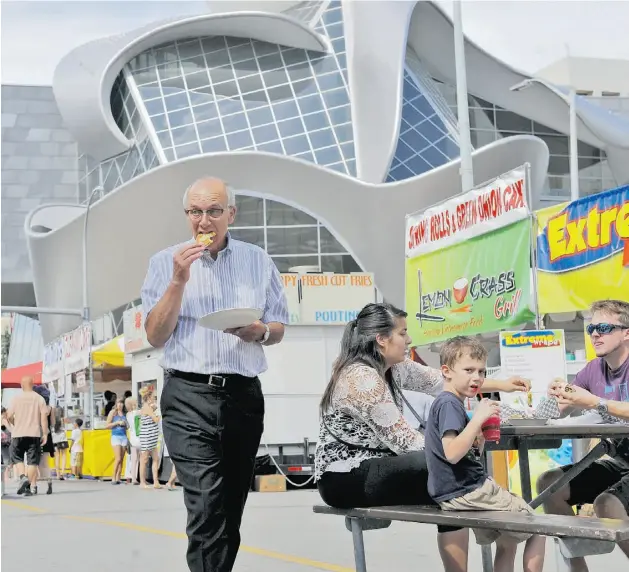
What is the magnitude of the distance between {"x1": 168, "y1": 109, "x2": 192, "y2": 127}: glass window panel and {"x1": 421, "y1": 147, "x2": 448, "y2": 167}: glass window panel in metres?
10.0

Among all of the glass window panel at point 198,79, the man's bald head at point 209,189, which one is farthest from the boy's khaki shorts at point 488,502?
the glass window panel at point 198,79

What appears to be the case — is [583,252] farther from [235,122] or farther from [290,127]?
[235,122]

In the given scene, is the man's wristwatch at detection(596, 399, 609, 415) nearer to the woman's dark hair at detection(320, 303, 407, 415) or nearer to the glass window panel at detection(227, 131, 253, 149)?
the woman's dark hair at detection(320, 303, 407, 415)

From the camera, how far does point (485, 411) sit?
4.59 m

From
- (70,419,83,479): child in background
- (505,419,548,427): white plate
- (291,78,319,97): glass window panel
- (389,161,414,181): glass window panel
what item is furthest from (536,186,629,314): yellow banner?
(291,78,319,97): glass window panel

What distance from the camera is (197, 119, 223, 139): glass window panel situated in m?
47.9

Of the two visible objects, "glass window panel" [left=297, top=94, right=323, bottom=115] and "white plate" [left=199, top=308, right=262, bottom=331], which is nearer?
"white plate" [left=199, top=308, right=262, bottom=331]

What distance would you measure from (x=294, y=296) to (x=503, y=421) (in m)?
15.9

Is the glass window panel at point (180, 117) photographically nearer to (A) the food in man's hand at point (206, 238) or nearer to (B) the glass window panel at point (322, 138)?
(B) the glass window panel at point (322, 138)

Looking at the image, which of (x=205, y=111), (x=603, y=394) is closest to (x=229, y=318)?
(x=603, y=394)

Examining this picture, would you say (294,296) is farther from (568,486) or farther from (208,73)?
(208,73)

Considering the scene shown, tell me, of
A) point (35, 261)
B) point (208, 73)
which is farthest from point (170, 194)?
point (35, 261)

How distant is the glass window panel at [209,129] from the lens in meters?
47.9

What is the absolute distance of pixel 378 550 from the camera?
799cm
